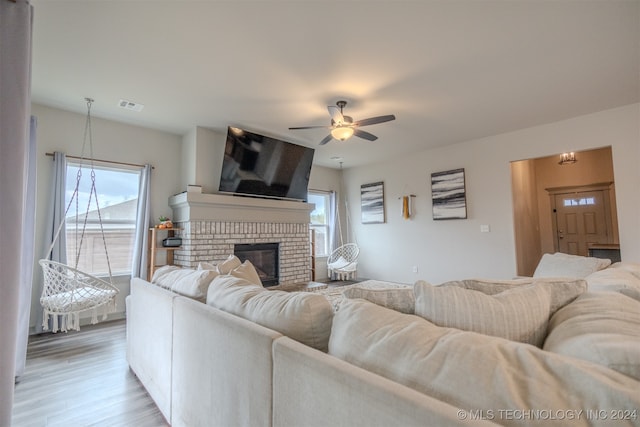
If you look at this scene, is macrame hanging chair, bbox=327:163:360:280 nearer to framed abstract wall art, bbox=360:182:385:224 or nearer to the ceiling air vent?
framed abstract wall art, bbox=360:182:385:224

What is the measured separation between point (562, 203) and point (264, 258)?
19.0 feet

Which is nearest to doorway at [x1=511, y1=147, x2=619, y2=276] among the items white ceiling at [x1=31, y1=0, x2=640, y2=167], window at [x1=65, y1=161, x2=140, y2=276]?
white ceiling at [x1=31, y1=0, x2=640, y2=167]

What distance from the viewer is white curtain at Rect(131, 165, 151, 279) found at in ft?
13.0

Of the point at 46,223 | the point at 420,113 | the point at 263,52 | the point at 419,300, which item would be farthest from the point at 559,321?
the point at 46,223

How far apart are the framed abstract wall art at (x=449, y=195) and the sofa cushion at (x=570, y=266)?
2024mm

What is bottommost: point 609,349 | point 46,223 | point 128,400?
point 128,400

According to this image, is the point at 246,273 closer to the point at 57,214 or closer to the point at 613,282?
the point at 613,282

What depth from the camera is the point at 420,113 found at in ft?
12.3

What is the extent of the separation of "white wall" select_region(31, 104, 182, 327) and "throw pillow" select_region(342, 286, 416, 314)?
3840 mm

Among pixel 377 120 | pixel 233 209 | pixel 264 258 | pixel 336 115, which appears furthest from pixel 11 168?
pixel 264 258

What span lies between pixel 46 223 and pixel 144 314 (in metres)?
2.46

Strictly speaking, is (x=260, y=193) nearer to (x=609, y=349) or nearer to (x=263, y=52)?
(x=263, y=52)

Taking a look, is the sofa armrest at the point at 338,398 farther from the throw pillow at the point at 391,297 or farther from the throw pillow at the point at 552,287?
the throw pillow at the point at 552,287

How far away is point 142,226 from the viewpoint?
160 inches
